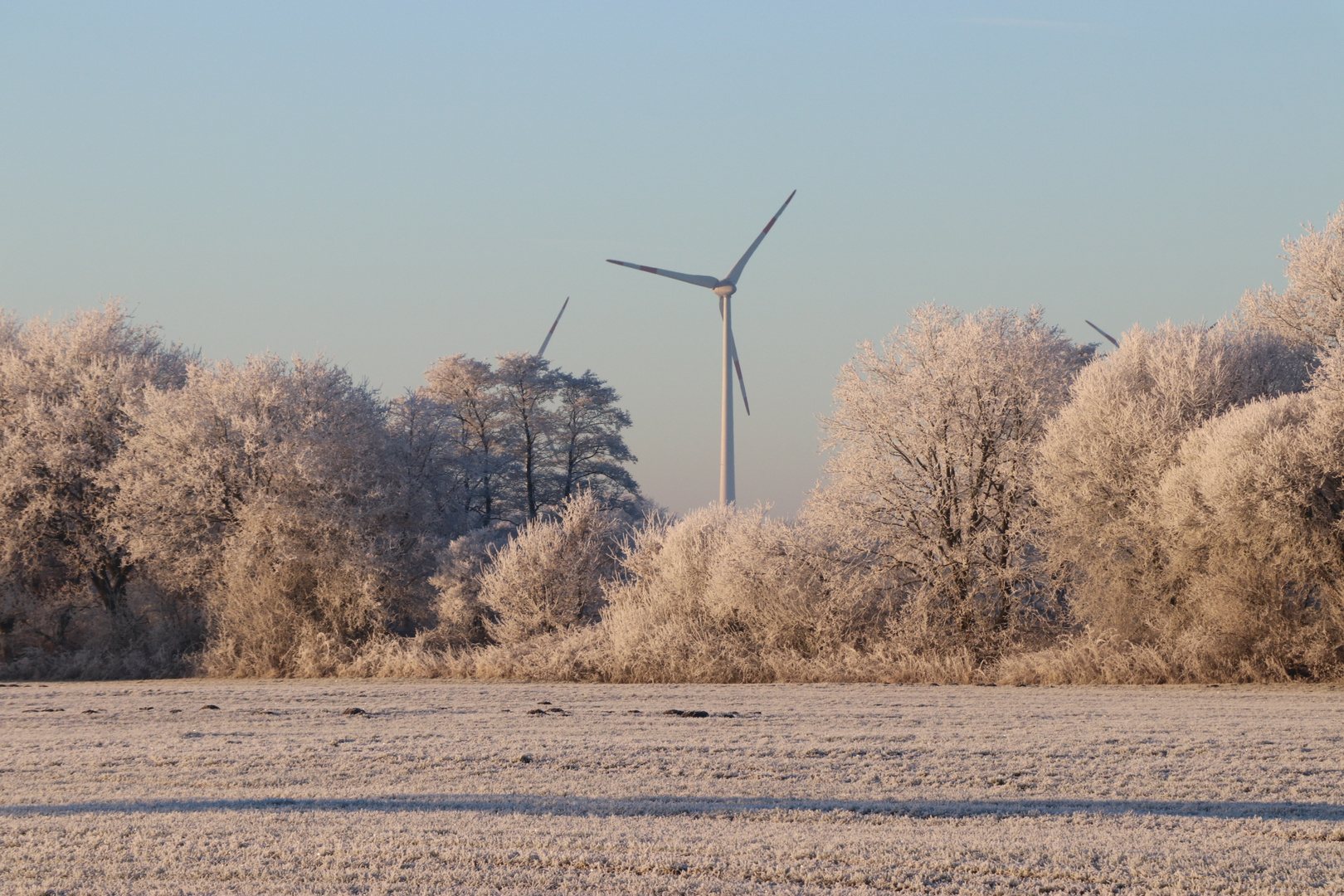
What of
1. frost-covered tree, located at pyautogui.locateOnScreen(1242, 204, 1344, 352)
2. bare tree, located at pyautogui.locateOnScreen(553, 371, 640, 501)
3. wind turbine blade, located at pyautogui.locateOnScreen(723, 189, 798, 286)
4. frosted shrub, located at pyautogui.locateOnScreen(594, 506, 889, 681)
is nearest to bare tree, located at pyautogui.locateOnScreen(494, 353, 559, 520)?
bare tree, located at pyautogui.locateOnScreen(553, 371, 640, 501)

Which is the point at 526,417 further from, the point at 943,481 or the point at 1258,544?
the point at 1258,544

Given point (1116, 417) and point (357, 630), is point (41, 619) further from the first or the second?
point (1116, 417)

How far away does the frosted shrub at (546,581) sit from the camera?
30.7 m

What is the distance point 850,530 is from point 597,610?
838cm

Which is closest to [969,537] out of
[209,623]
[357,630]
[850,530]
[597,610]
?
[850,530]

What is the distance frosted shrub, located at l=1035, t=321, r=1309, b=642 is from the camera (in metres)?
24.4

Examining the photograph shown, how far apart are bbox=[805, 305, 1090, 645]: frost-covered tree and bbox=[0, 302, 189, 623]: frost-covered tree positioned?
71.5ft

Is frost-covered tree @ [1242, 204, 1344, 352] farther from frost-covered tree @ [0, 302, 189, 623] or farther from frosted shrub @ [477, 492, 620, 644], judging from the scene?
frost-covered tree @ [0, 302, 189, 623]

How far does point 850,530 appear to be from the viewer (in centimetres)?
2716

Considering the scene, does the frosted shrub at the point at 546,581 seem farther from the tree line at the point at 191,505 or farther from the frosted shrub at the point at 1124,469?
the frosted shrub at the point at 1124,469

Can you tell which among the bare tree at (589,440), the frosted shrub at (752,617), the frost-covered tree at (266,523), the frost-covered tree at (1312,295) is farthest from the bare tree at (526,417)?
the frost-covered tree at (1312,295)

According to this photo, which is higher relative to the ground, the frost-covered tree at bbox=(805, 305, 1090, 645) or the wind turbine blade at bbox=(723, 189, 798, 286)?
the wind turbine blade at bbox=(723, 189, 798, 286)

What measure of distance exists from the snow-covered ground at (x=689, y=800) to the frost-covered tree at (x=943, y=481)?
745cm

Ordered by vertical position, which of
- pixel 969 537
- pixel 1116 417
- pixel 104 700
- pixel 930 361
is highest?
pixel 930 361
